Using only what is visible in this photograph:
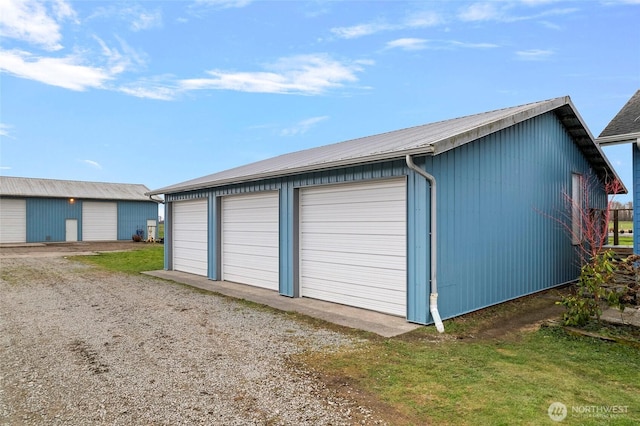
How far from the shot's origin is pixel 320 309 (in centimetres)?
695

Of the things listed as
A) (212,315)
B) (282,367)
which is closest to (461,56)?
(212,315)

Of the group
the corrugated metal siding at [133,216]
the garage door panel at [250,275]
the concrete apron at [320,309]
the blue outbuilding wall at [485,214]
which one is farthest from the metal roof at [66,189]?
the blue outbuilding wall at [485,214]

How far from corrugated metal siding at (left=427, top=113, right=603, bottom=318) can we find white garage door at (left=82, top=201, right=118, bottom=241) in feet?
97.6

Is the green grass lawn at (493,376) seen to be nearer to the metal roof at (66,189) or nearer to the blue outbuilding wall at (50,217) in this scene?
the metal roof at (66,189)

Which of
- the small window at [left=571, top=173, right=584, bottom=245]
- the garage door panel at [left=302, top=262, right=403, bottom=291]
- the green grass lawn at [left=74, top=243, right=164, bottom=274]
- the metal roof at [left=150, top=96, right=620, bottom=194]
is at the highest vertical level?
the metal roof at [left=150, top=96, right=620, bottom=194]

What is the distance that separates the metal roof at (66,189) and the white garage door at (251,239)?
1797cm

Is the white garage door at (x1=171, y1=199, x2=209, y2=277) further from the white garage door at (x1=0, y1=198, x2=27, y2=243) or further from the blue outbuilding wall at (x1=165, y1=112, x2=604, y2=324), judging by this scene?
the white garage door at (x1=0, y1=198, x2=27, y2=243)

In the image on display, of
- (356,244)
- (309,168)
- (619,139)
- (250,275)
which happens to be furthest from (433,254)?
(250,275)

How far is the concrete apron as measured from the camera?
570 centimetres

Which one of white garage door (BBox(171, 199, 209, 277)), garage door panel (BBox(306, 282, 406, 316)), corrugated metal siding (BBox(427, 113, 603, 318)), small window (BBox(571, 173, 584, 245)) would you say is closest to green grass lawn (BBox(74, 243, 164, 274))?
white garage door (BBox(171, 199, 209, 277))

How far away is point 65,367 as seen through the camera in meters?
4.14

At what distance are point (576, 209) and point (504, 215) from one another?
364 cm

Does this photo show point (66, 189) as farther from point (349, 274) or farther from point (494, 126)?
point (494, 126)

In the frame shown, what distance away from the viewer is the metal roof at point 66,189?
26.1 meters
